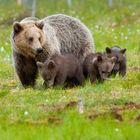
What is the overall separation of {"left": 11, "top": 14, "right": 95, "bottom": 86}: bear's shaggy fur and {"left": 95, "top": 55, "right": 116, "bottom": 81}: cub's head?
0.93 metres

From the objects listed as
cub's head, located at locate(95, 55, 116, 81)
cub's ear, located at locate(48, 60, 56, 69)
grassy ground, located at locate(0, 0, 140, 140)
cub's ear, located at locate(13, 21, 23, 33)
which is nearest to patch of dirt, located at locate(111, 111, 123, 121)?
grassy ground, located at locate(0, 0, 140, 140)

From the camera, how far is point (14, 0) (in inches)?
1524

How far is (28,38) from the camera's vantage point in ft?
36.0

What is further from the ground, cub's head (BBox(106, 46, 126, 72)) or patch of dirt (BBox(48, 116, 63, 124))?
patch of dirt (BBox(48, 116, 63, 124))

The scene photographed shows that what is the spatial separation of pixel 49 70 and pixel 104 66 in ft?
3.21

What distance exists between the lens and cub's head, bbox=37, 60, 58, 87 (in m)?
10.7

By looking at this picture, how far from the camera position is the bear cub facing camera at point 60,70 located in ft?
35.0

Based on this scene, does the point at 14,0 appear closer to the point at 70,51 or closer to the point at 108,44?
the point at 108,44

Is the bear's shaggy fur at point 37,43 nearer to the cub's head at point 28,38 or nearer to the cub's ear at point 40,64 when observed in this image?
the cub's head at point 28,38

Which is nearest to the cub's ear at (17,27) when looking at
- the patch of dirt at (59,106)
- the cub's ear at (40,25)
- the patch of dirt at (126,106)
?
the cub's ear at (40,25)

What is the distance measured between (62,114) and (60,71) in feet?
7.84

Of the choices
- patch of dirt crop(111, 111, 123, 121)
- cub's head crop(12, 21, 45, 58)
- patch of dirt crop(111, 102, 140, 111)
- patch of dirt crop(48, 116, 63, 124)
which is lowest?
patch of dirt crop(111, 102, 140, 111)

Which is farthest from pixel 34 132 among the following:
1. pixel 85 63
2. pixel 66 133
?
pixel 85 63

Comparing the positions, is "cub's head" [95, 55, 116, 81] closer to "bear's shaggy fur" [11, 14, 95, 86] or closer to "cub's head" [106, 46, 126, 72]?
"cub's head" [106, 46, 126, 72]
